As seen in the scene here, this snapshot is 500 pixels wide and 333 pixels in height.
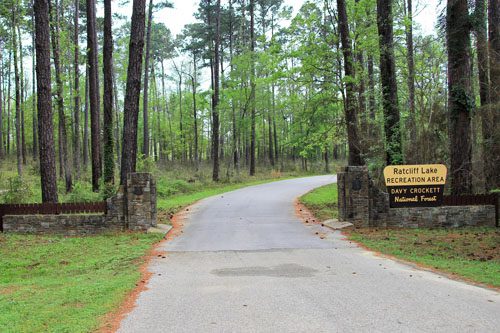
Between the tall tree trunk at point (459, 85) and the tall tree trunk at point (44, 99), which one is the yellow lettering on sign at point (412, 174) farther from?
the tall tree trunk at point (44, 99)

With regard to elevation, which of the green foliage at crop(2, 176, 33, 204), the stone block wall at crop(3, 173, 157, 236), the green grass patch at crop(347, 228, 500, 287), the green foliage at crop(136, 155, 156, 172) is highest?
the green foliage at crop(136, 155, 156, 172)

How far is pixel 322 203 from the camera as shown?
1967 centimetres

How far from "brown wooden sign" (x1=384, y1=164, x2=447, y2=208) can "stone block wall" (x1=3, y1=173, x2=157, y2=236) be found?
778 cm

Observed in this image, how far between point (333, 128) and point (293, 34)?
470 cm

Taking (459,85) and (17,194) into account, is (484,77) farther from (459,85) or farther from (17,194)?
(17,194)

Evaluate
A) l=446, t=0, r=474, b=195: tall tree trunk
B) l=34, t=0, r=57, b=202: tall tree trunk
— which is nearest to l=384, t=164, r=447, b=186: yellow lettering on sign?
l=446, t=0, r=474, b=195: tall tree trunk

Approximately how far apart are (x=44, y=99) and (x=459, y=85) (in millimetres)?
13526

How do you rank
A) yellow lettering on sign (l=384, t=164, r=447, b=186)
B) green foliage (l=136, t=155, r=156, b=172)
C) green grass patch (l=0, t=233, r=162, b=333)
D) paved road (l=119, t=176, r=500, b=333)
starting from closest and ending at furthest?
1. paved road (l=119, t=176, r=500, b=333)
2. green grass patch (l=0, t=233, r=162, b=333)
3. yellow lettering on sign (l=384, t=164, r=447, b=186)
4. green foliage (l=136, t=155, r=156, b=172)

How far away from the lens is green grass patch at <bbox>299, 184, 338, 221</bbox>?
16487mm

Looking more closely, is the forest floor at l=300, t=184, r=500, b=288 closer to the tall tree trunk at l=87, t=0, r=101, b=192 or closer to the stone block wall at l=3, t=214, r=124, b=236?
the stone block wall at l=3, t=214, r=124, b=236

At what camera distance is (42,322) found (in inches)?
202

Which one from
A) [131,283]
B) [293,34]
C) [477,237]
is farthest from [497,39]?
[131,283]

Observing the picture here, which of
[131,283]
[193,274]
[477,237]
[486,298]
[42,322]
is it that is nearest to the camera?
[42,322]

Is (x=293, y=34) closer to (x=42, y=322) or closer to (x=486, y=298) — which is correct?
(x=486, y=298)
